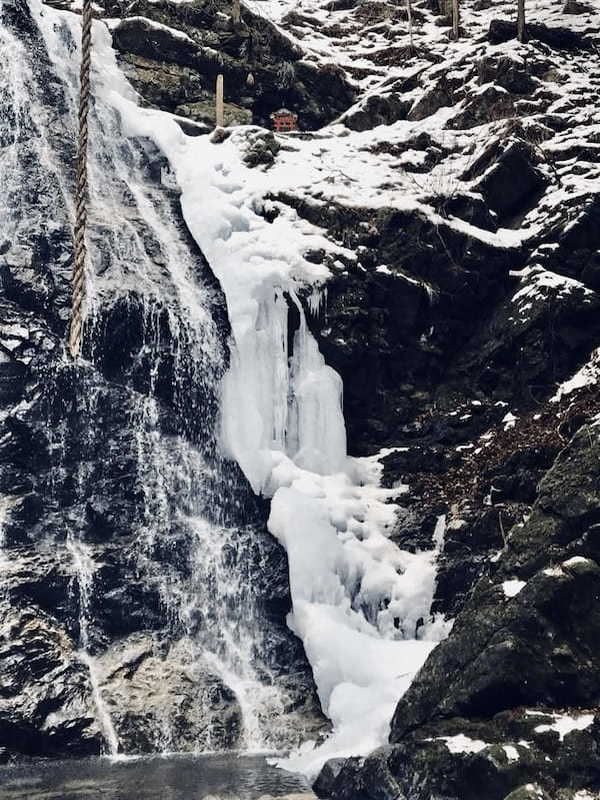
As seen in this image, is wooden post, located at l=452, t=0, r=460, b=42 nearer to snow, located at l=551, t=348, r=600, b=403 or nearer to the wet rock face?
the wet rock face

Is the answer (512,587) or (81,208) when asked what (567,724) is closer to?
(512,587)

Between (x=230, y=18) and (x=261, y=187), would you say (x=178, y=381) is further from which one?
(x=230, y=18)

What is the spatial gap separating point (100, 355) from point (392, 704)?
745 cm

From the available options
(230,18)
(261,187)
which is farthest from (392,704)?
(230,18)

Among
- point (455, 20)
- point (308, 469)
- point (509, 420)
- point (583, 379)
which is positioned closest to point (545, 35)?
point (455, 20)

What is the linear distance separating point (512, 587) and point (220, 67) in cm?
1776

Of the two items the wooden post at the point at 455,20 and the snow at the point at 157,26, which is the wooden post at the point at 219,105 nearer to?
the snow at the point at 157,26

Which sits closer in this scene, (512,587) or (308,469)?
(512,587)

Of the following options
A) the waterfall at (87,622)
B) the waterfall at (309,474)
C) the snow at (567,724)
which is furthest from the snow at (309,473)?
the snow at (567,724)

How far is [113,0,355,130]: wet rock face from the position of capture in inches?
866

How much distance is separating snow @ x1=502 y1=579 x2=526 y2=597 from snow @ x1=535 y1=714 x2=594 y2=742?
4.82 ft

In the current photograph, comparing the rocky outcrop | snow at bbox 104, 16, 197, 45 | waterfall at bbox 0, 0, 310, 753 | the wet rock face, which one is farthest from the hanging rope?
snow at bbox 104, 16, 197, 45

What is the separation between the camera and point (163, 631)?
532 inches

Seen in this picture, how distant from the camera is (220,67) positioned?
23.0 m
